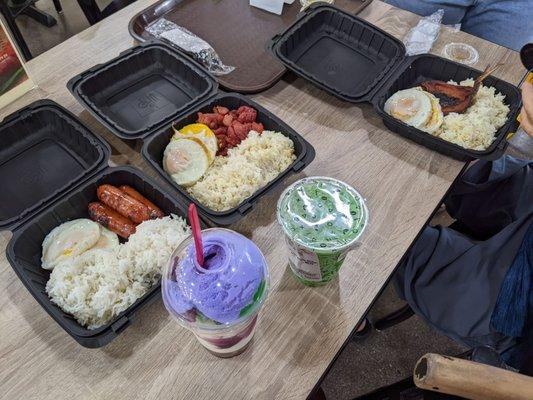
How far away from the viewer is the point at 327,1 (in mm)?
1896

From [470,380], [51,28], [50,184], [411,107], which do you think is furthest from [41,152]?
[51,28]

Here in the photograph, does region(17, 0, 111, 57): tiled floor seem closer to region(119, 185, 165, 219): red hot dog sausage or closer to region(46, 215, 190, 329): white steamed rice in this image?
region(119, 185, 165, 219): red hot dog sausage

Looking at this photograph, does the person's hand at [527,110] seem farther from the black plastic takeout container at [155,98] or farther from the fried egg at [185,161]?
the fried egg at [185,161]

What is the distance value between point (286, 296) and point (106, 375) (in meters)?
0.47

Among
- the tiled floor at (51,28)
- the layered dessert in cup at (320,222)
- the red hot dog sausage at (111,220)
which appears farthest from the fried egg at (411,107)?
the tiled floor at (51,28)

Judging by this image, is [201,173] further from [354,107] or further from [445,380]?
[445,380]

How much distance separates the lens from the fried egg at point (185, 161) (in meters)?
1.28

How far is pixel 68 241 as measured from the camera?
3.74 feet

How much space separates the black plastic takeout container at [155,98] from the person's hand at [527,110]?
2.30ft

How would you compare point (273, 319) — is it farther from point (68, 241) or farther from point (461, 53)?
point (461, 53)

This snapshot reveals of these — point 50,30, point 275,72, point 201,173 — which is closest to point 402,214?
point 201,173

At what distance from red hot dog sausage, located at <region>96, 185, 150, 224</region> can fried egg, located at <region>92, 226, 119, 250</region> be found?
64mm

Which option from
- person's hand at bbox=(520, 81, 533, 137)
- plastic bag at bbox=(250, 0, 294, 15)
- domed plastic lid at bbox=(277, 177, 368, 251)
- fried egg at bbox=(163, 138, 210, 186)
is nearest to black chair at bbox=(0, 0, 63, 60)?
plastic bag at bbox=(250, 0, 294, 15)

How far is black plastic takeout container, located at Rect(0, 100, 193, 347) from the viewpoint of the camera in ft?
3.32
